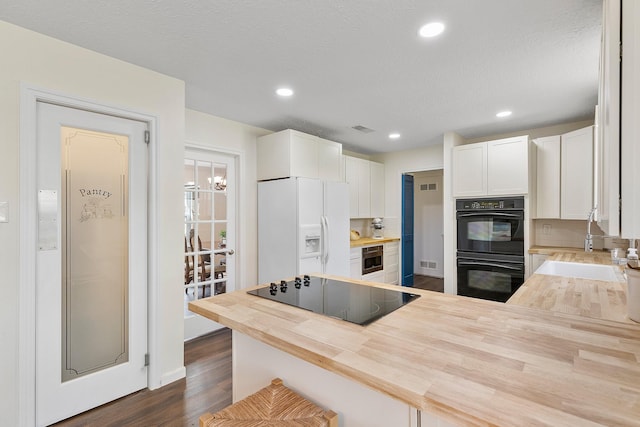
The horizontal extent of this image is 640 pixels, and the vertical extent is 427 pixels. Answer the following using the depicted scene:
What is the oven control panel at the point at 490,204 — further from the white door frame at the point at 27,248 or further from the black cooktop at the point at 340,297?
the white door frame at the point at 27,248

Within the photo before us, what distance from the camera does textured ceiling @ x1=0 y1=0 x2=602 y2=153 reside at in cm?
163

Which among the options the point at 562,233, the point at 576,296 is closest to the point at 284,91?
the point at 576,296

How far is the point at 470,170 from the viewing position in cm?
393

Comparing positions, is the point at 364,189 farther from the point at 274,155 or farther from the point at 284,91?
the point at 284,91

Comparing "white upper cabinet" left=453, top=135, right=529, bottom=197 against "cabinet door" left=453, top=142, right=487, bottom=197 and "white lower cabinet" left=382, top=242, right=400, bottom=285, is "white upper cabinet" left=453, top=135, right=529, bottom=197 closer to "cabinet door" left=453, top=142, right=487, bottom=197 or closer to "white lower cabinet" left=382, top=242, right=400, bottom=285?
"cabinet door" left=453, top=142, right=487, bottom=197

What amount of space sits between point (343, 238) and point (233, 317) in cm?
287

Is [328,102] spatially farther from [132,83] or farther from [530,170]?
[530,170]

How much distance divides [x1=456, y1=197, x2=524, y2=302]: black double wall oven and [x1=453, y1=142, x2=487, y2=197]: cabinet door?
13 centimetres

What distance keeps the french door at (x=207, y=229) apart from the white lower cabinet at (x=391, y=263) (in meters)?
2.54

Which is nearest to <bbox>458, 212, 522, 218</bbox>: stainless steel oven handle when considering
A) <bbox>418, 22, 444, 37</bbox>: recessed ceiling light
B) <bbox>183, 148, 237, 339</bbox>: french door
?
<bbox>418, 22, 444, 37</bbox>: recessed ceiling light

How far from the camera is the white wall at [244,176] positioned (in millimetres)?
3383

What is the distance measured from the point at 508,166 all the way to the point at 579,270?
1403mm

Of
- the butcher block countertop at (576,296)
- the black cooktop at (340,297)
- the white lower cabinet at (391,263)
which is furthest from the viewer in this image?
the white lower cabinet at (391,263)

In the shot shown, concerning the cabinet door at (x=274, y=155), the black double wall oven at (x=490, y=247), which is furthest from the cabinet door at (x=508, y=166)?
the cabinet door at (x=274, y=155)
